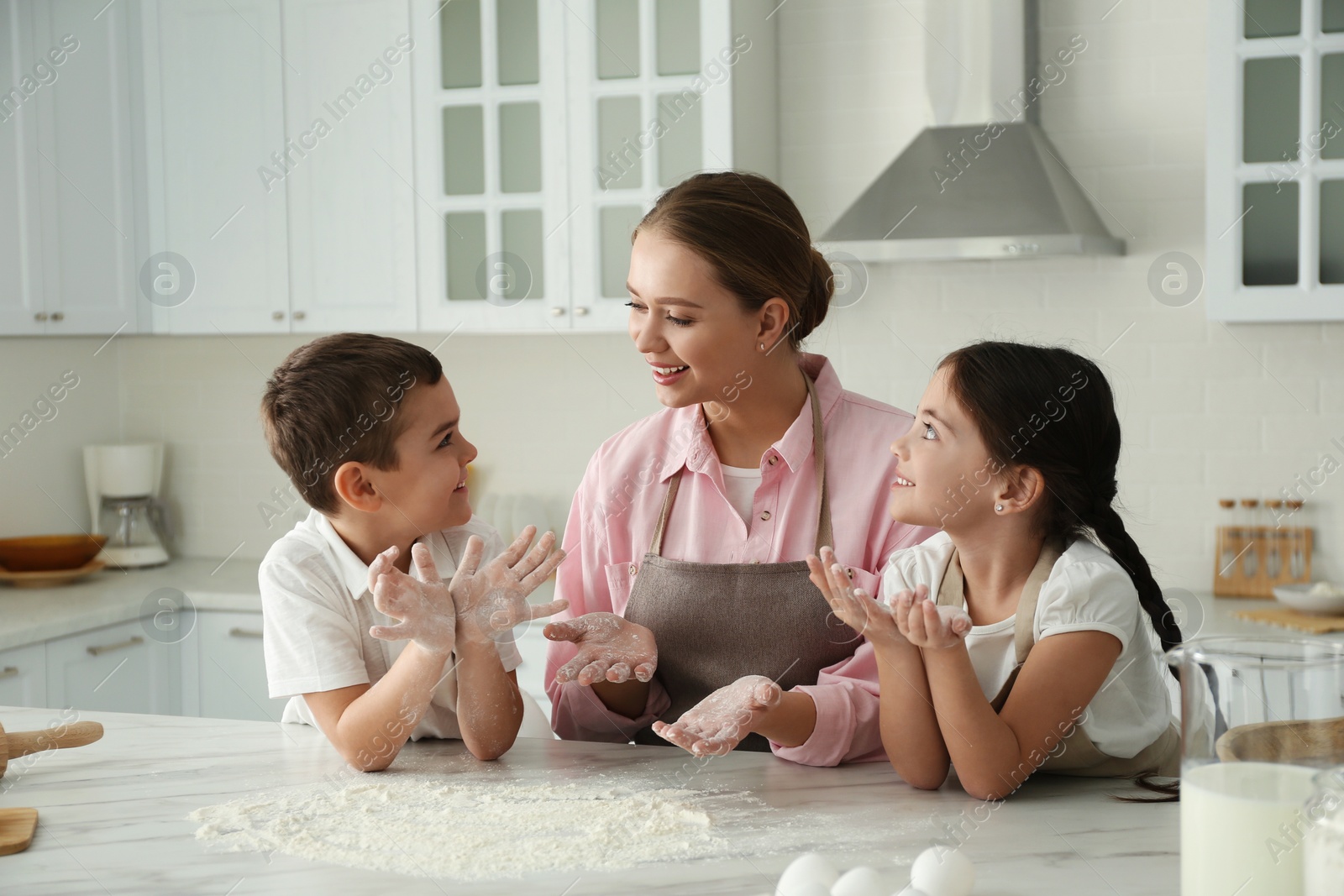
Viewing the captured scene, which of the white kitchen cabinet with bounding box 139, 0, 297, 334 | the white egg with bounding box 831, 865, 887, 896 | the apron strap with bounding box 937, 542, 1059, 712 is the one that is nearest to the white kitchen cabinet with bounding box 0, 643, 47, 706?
the white kitchen cabinet with bounding box 139, 0, 297, 334

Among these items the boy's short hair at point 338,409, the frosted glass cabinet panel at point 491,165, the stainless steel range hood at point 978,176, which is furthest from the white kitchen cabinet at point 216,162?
the boy's short hair at point 338,409

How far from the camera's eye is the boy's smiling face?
146cm

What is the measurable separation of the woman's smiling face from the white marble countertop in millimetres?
1833

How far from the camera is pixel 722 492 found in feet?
5.33

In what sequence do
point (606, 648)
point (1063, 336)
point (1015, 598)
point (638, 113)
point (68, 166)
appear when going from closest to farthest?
1. point (1015, 598)
2. point (606, 648)
3. point (638, 113)
4. point (1063, 336)
5. point (68, 166)

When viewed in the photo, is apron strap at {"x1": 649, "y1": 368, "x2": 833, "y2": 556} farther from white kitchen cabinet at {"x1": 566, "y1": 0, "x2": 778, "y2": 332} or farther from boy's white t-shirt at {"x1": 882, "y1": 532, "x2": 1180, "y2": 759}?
white kitchen cabinet at {"x1": 566, "y1": 0, "x2": 778, "y2": 332}

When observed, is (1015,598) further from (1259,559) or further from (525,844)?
(1259,559)

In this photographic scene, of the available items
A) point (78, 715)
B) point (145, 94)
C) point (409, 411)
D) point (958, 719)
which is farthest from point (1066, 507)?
point (145, 94)

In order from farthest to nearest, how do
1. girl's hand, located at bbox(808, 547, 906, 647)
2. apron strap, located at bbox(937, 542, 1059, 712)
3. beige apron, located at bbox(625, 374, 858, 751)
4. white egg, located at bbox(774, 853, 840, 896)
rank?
beige apron, located at bbox(625, 374, 858, 751), apron strap, located at bbox(937, 542, 1059, 712), girl's hand, located at bbox(808, 547, 906, 647), white egg, located at bbox(774, 853, 840, 896)

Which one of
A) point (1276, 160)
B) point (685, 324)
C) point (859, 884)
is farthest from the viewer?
point (1276, 160)

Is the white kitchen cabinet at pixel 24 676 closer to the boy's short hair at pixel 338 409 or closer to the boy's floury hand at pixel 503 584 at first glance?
the boy's short hair at pixel 338 409

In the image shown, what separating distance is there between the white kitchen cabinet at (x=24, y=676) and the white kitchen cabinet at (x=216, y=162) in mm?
972

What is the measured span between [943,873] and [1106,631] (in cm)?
40

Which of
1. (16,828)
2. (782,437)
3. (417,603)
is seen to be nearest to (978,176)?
(782,437)
